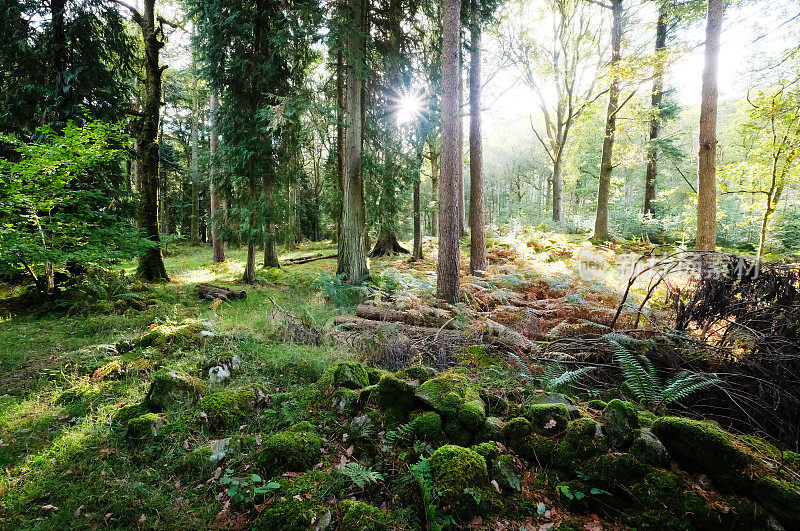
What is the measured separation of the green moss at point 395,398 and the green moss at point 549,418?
1054mm

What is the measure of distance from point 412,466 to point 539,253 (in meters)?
12.6

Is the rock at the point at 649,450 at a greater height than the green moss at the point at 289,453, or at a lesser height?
greater

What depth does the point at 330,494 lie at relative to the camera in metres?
2.22

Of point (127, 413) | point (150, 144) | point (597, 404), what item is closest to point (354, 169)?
point (150, 144)

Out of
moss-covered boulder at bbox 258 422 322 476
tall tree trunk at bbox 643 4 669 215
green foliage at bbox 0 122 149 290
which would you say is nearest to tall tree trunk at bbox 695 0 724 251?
tall tree trunk at bbox 643 4 669 215

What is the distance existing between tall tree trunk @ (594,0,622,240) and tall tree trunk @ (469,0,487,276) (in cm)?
718

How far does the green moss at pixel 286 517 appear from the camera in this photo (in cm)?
195

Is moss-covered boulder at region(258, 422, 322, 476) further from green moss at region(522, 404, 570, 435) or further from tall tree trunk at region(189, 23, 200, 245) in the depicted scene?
tall tree trunk at region(189, 23, 200, 245)

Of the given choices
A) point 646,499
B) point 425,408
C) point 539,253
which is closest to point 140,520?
point 425,408

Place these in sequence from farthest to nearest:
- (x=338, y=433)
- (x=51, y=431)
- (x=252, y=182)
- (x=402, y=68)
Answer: (x=252, y=182) < (x=402, y=68) < (x=51, y=431) < (x=338, y=433)

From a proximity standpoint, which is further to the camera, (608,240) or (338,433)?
(608,240)

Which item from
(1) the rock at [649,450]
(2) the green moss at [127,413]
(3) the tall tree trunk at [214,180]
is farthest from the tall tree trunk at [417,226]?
(1) the rock at [649,450]

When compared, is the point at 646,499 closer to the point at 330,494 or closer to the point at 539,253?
the point at 330,494

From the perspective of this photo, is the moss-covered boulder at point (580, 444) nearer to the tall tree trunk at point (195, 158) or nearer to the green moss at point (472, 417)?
the green moss at point (472, 417)
